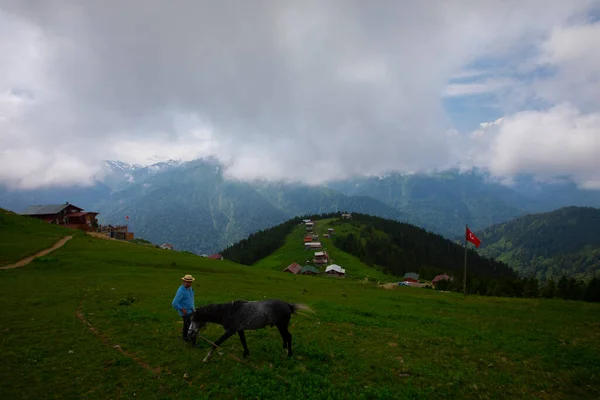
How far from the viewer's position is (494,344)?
19.1 meters

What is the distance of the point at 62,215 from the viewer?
91938 millimetres

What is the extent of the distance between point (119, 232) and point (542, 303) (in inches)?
4818

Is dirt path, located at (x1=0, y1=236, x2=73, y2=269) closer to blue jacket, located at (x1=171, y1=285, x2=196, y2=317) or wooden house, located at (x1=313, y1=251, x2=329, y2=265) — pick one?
blue jacket, located at (x1=171, y1=285, x2=196, y2=317)

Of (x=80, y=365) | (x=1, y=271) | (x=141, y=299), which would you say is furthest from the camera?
(x=1, y=271)

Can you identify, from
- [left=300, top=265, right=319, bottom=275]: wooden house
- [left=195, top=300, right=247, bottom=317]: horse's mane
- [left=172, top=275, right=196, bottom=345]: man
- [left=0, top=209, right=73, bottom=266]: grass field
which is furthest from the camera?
[left=300, top=265, right=319, bottom=275]: wooden house

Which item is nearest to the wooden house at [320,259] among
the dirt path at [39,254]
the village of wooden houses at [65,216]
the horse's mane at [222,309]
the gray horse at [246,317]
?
the village of wooden houses at [65,216]

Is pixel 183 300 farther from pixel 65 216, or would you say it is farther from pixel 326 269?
pixel 326 269

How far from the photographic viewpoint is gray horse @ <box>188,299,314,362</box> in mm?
14164

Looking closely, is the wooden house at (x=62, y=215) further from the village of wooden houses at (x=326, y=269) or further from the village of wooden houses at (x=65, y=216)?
the village of wooden houses at (x=326, y=269)

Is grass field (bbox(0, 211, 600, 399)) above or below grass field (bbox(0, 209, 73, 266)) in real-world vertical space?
below

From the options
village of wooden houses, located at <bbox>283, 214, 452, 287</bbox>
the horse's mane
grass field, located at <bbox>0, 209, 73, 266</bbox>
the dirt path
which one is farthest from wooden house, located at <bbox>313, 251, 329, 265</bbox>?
the horse's mane

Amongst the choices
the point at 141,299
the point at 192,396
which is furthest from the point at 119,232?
the point at 192,396

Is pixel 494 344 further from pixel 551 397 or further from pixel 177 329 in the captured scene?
pixel 177 329

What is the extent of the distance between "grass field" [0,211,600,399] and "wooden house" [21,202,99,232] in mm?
77770
